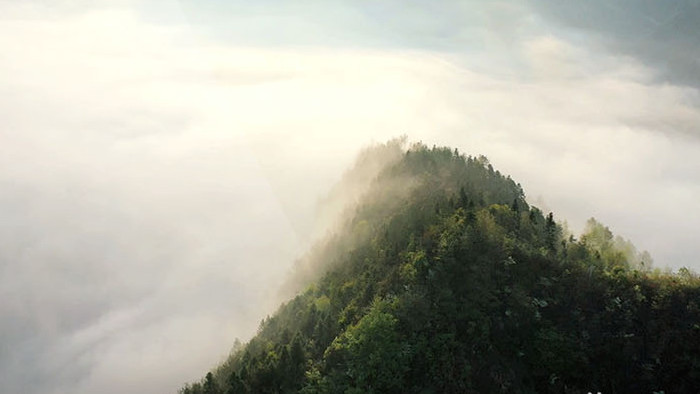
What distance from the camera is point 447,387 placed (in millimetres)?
125688

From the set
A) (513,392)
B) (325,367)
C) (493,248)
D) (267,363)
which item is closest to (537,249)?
(493,248)

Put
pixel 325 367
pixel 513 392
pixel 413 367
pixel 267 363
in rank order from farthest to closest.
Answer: pixel 267 363 → pixel 325 367 → pixel 413 367 → pixel 513 392

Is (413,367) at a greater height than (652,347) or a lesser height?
greater

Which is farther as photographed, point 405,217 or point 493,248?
point 405,217

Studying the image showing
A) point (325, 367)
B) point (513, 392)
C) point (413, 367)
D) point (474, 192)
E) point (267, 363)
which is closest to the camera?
point (513, 392)

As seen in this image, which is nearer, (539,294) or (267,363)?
(539,294)

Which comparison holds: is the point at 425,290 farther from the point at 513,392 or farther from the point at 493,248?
the point at 513,392

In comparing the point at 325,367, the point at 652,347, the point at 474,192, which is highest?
the point at 474,192

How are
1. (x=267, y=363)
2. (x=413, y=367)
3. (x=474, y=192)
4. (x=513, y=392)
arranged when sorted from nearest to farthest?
(x=513, y=392) < (x=413, y=367) < (x=267, y=363) < (x=474, y=192)

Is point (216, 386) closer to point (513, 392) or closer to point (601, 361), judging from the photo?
point (513, 392)

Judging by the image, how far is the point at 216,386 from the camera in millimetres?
154875

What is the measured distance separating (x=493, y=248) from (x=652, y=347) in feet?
122

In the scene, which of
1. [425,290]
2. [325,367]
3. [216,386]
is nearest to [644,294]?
[425,290]

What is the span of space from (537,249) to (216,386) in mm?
80713
